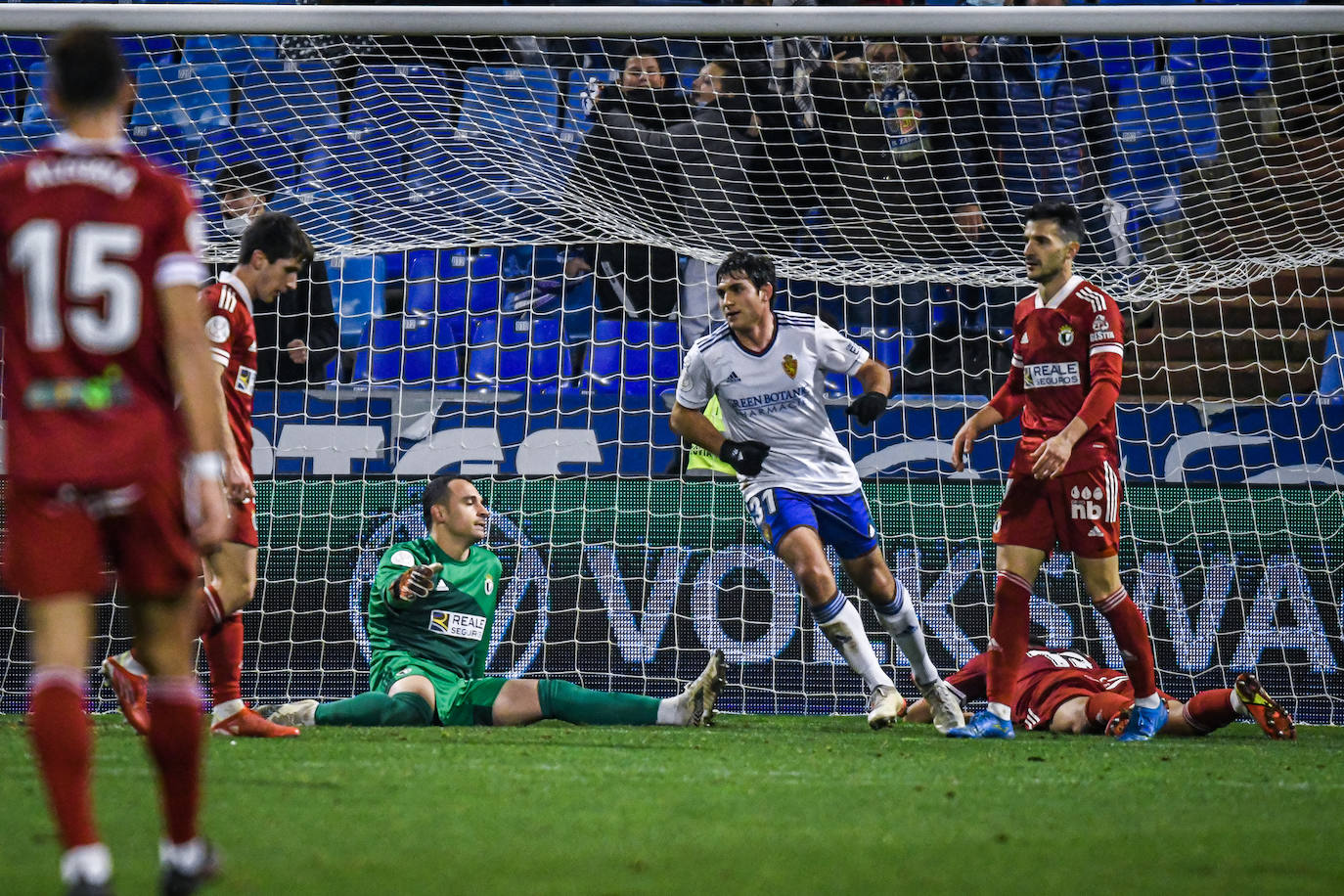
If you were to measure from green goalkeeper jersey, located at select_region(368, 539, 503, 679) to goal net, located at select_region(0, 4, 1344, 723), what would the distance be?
115 cm

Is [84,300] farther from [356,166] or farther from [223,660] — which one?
[356,166]

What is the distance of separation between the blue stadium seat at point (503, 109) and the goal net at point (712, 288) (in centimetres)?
4

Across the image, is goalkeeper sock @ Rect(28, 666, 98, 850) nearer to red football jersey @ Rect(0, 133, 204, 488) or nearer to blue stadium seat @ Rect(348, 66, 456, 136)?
red football jersey @ Rect(0, 133, 204, 488)

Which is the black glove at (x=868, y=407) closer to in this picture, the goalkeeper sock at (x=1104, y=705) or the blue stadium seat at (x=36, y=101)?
the goalkeeper sock at (x=1104, y=705)

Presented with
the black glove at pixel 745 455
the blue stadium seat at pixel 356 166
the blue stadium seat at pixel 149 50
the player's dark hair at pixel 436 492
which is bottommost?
the player's dark hair at pixel 436 492

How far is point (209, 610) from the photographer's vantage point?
5.04 m

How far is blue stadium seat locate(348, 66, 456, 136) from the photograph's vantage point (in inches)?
302

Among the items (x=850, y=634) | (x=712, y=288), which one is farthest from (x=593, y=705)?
(x=712, y=288)

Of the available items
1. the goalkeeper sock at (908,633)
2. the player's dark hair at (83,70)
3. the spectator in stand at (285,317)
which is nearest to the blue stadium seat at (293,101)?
the spectator in stand at (285,317)

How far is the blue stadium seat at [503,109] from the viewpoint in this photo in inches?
307

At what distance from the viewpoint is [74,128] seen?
2432 millimetres

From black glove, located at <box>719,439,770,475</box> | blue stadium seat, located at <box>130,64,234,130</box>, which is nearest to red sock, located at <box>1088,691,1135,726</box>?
black glove, located at <box>719,439,770,475</box>

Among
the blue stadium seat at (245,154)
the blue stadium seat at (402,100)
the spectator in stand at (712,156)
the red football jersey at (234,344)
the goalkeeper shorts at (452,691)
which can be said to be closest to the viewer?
the red football jersey at (234,344)

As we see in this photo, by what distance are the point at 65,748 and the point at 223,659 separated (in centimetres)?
299
